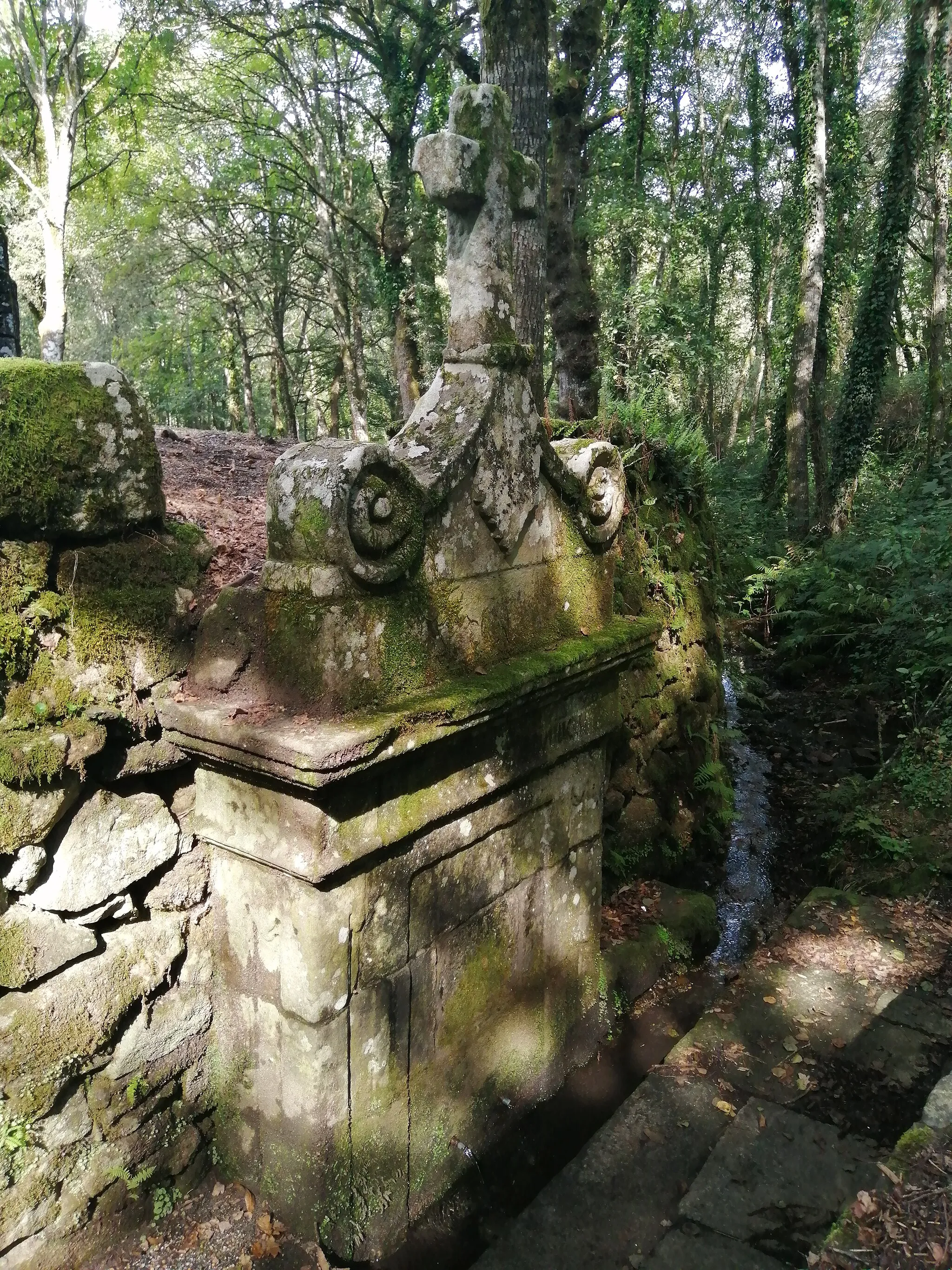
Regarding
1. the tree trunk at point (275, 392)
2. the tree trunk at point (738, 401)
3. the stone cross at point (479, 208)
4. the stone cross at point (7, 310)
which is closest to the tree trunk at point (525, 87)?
the stone cross at point (479, 208)

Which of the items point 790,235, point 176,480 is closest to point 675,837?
point 176,480

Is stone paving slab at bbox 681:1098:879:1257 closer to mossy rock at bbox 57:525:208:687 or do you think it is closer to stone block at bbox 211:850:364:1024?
stone block at bbox 211:850:364:1024

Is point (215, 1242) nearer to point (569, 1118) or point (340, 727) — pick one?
point (569, 1118)

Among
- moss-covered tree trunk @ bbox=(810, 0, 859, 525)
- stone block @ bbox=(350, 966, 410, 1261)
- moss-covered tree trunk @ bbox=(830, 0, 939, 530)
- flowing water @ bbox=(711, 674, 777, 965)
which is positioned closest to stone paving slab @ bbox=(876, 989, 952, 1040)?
flowing water @ bbox=(711, 674, 777, 965)

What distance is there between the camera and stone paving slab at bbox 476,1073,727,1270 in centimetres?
279

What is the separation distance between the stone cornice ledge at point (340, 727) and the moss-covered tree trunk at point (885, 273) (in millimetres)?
12092

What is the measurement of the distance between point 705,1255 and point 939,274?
59.5 feet

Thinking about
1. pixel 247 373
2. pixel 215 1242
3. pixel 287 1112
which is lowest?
pixel 215 1242

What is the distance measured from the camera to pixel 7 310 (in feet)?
16.0

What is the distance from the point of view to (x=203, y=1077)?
9.10ft

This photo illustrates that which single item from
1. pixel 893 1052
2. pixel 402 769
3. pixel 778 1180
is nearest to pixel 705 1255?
pixel 778 1180

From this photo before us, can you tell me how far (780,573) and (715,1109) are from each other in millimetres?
8025

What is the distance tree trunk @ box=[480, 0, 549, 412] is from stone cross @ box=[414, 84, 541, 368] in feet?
10.2

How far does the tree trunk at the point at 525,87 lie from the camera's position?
6086 mm
